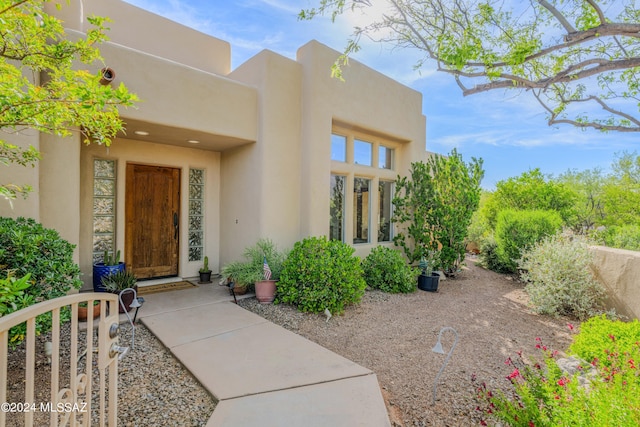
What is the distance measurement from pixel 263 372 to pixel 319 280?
7.79 ft

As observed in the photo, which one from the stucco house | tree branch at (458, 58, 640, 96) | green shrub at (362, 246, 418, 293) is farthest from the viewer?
green shrub at (362, 246, 418, 293)

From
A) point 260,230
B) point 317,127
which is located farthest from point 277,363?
point 317,127

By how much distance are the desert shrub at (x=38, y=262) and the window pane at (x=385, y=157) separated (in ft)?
24.8

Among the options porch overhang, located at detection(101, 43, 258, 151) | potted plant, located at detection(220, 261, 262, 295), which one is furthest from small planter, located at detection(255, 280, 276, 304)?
porch overhang, located at detection(101, 43, 258, 151)

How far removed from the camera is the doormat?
6421 millimetres

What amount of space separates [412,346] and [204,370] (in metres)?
2.92

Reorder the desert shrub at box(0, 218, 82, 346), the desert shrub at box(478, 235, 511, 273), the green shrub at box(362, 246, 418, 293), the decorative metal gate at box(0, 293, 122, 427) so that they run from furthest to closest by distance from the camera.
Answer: the desert shrub at box(478, 235, 511, 273), the green shrub at box(362, 246, 418, 293), the desert shrub at box(0, 218, 82, 346), the decorative metal gate at box(0, 293, 122, 427)

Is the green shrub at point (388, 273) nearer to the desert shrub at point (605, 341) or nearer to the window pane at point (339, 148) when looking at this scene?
the window pane at point (339, 148)

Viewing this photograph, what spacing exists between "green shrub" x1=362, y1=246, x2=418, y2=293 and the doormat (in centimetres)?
433

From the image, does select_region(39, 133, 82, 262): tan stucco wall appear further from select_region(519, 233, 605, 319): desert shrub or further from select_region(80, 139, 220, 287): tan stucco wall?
select_region(519, 233, 605, 319): desert shrub

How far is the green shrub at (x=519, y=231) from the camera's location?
375 inches

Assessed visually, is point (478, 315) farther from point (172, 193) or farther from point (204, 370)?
point (172, 193)

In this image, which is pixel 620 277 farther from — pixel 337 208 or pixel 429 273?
pixel 337 208

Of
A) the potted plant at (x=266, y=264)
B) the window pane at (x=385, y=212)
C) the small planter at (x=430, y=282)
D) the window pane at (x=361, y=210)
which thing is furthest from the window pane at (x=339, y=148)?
the small planter at (x=430, y=282)
